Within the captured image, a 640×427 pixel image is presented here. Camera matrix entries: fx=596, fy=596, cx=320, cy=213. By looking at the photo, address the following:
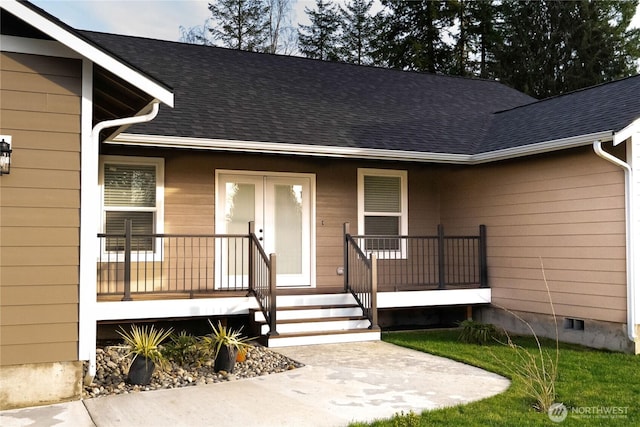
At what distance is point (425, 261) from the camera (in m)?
10.6

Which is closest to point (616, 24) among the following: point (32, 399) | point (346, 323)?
point (346, 323)

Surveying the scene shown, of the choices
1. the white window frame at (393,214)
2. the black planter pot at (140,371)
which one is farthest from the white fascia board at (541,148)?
the black planter pot at (140,371)

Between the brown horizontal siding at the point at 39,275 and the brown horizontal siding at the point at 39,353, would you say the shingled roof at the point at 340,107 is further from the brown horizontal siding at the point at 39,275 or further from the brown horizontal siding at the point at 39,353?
the brown horizontal siding at the point at 39,353

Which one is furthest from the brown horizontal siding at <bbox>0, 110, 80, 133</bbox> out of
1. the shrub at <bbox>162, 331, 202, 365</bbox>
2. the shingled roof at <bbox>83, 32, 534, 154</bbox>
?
the shrub at <bbox>162, 331, 202, 365</bbox>

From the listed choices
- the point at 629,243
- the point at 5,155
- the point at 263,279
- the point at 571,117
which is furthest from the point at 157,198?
the point at 629,243

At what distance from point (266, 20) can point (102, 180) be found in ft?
62.5

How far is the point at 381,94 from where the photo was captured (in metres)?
12.1

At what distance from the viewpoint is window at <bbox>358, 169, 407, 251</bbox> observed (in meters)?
10.2

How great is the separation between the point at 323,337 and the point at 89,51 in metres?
4.53

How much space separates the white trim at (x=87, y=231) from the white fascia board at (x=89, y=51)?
→ 0.27m

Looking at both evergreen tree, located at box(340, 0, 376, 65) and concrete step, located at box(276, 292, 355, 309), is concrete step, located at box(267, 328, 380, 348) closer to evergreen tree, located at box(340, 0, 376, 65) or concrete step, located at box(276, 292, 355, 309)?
concrete step, located at box(276, 292, 355, 309)

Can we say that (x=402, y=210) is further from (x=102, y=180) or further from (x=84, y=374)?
(x=84, y=374)

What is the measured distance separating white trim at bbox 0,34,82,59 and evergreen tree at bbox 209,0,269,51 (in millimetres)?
20418

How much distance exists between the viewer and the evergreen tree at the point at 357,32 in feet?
86.7
